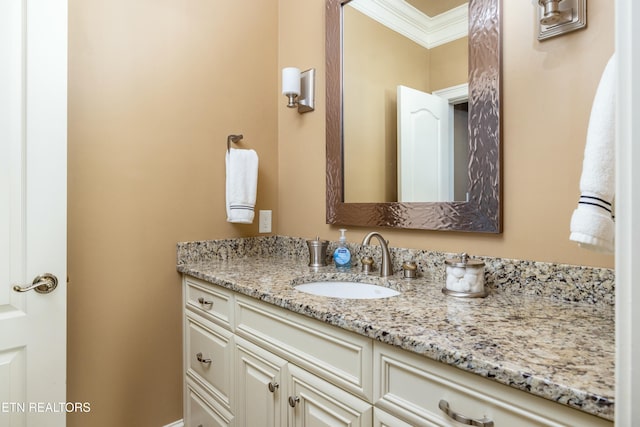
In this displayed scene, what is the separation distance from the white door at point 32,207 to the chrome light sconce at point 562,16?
145 centimetres

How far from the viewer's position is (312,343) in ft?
3.14

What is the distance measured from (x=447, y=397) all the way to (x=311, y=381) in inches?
15.6

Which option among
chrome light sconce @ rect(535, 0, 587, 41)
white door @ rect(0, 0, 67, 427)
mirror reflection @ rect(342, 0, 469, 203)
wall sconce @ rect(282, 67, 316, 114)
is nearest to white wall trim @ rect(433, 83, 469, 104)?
mirror reflection @ rect(342, 0, 469, 203)

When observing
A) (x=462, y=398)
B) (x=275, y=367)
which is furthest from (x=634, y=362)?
(x=275, y=367)

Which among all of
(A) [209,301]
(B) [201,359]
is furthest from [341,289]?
(B) [201,359]

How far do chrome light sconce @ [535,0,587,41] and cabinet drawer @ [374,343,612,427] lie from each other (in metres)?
0.95

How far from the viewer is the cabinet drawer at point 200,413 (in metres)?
1.33

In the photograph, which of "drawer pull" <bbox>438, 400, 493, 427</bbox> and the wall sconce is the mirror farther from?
"drawer pull" <bbox>438, 400, 493, 427</bbox>

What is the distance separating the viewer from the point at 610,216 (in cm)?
65

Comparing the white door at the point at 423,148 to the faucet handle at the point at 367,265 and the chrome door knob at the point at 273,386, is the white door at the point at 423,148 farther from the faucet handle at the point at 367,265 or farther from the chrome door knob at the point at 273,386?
the chrome door knob at the point at 273,386

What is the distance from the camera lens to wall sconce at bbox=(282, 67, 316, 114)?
1688mm

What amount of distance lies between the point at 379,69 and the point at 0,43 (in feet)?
4.12

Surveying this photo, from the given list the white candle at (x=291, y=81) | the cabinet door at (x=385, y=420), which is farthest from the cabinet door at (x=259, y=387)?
the white candle at (x=291, y=81)

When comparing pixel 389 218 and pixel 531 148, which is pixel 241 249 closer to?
pixel 389 218
